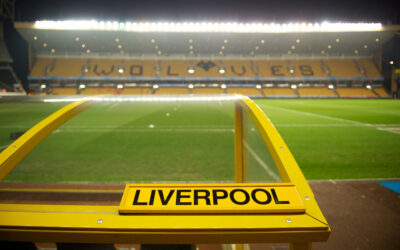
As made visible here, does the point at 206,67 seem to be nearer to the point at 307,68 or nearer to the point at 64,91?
the point at 307,68

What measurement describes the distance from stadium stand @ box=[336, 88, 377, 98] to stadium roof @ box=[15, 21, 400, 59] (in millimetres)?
7523

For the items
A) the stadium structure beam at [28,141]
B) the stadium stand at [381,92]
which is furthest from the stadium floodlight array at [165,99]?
the stadium stand at [381,92]

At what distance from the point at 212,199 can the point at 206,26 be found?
3933 cm

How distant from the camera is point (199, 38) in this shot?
3981 centimetres

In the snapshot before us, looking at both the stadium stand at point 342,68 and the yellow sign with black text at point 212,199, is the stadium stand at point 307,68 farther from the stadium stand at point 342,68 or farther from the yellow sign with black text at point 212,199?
the yellow sign with black text at point 212,199

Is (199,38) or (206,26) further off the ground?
(206,26)

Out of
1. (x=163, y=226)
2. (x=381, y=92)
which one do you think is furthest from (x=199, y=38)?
(x=163, y=226)

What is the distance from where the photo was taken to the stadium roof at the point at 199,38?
36.6 meters

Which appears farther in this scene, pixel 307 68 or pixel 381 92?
pixel 307 68

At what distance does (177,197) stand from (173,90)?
45235 mm

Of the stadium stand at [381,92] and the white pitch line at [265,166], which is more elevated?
the stadium stand at [381,92]

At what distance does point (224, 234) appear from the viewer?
714 mm

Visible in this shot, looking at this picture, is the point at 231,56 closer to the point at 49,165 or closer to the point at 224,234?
the point at 49,165

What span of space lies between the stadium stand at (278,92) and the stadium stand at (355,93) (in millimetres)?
8147
